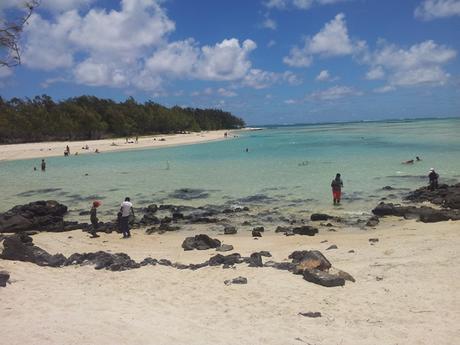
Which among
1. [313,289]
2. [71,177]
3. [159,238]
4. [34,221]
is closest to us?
[313,289]

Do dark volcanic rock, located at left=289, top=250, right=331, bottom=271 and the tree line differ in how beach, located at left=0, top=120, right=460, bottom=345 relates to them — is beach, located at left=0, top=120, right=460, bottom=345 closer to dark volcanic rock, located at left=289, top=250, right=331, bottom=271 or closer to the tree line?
dark volcanic rock, located at left=289, top=250, right=331, bottom=271

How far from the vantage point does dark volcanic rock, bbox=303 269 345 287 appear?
1143 centimetres

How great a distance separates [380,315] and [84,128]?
328 ft

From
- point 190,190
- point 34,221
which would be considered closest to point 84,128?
point 190,190

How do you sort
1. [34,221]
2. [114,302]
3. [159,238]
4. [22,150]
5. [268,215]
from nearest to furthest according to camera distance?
1. [114,302]
2. [159,238]
3. [34,221]
4. [268,215]
5. [22,150]

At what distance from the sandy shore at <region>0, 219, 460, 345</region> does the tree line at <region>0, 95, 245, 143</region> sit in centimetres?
8448

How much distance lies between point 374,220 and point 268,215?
5.07m

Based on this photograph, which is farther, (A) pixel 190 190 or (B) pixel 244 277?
(A) pixel 190 190

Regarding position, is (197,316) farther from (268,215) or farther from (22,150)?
(22,150)

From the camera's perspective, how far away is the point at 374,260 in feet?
44.2

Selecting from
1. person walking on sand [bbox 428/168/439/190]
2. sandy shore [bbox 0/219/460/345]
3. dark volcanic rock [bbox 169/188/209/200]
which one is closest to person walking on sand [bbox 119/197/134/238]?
sandy shore [bbox 0/219/460/345]

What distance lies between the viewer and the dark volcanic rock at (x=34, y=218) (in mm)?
20000

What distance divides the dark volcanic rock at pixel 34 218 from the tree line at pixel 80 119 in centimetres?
7252

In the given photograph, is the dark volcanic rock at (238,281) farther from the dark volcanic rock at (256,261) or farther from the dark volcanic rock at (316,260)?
the dark volcanic rock at (316,260)
